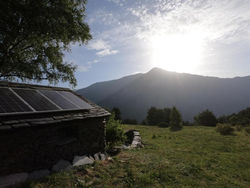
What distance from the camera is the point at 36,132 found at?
471cm

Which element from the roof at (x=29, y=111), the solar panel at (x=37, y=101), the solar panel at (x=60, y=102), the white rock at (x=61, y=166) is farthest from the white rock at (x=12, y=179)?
the solar panel at (x=60, y=102)

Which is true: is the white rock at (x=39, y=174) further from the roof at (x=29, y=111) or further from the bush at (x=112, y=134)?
the bush at (x=112, y=134)

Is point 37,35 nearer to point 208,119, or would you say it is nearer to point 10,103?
point 10,103

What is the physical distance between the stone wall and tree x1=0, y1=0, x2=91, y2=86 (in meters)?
6.64

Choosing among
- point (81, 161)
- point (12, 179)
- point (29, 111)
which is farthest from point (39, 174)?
point (29, 111)

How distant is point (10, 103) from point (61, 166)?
3.04 m

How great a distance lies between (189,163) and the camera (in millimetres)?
7133

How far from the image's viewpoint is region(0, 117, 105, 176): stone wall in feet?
13.4

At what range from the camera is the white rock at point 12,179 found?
366 cm

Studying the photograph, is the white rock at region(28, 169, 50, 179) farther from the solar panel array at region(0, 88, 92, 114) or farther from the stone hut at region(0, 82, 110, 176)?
the solar panel array at region(0, 88, 92, 114)

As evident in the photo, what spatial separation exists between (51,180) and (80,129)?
2419 millimetres

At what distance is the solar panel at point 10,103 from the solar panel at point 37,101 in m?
0.29

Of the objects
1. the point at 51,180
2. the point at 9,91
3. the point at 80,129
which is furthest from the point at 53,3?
the point at 51,180

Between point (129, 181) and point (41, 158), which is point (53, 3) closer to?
point (41, 158)
